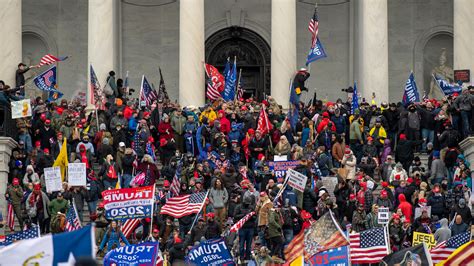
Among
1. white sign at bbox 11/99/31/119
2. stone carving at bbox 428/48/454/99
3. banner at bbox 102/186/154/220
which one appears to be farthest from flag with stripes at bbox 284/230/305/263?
stone carving at bbox 428/48/454/99

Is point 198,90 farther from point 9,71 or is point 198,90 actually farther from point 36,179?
point 36,179

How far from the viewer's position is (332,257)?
40250 mm

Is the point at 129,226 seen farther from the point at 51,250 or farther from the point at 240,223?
the point at 51,250

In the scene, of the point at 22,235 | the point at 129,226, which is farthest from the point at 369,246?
the point at 22,235

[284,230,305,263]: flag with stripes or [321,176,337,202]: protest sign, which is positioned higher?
[321,176,337,202]: protest sign

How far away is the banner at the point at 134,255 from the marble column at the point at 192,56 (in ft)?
74.8

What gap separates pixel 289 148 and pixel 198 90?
11.3 meters

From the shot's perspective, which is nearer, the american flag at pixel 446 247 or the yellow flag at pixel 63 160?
the american flag at pixel 446 247

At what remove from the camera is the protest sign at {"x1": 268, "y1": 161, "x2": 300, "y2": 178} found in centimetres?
5081

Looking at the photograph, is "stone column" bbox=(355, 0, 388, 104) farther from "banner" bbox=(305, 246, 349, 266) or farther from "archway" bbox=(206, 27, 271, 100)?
"banner" bbox=(305, 246, 349, 266)

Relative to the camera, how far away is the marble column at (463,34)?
209 ft

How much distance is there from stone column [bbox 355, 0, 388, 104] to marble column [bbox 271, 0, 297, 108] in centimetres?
254

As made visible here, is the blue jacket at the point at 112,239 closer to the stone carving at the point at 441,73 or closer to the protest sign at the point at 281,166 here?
the protest sign at the point at 281,166

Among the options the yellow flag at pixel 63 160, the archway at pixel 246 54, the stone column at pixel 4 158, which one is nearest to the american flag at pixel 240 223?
the yellow flag at pixel 63 160
